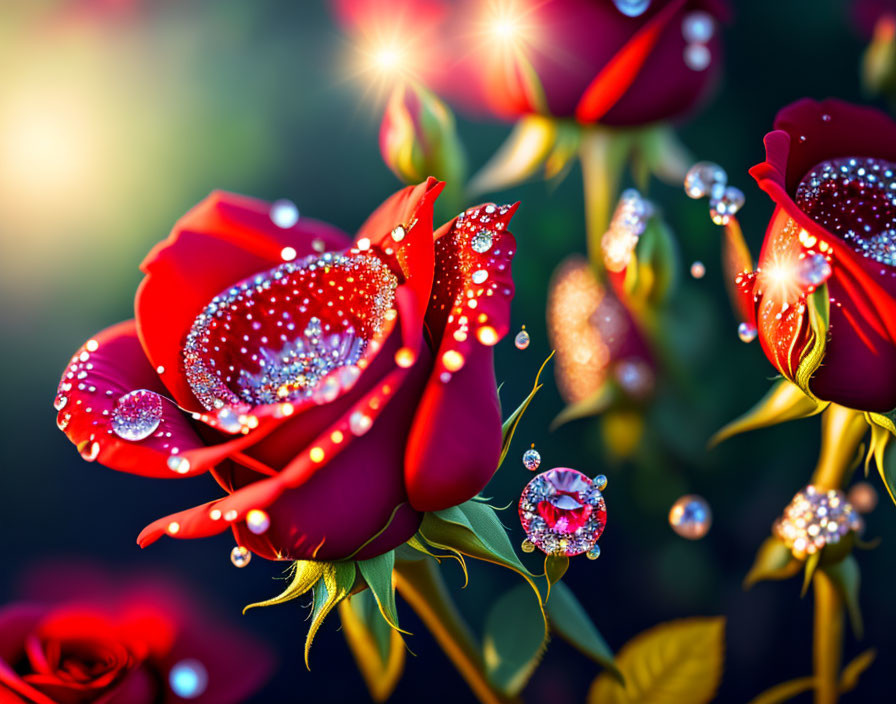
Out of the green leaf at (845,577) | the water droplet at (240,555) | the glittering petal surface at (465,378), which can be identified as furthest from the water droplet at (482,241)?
the green leaf at (845,577)

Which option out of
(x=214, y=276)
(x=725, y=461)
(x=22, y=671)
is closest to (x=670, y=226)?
(x=725, y=461)

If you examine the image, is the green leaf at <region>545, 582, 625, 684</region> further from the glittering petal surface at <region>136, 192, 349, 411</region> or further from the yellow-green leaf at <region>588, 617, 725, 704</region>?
the glittering petal surface at <region>136, 192, 349, 411</region>

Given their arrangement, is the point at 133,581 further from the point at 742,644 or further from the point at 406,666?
the point at 742,644

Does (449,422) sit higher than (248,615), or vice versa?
(449,422)

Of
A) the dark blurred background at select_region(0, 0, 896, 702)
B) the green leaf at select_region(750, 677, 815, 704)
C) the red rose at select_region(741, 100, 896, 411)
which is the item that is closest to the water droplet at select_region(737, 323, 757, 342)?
the red rose at select_region(741, 100, 896, 411)

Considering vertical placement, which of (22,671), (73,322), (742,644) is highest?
(73,322)
